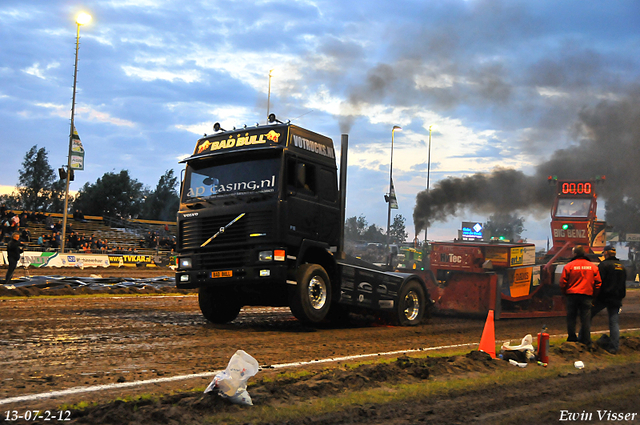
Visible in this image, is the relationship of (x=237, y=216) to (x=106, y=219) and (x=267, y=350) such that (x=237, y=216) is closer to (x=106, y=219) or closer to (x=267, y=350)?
(x=267, y=350)

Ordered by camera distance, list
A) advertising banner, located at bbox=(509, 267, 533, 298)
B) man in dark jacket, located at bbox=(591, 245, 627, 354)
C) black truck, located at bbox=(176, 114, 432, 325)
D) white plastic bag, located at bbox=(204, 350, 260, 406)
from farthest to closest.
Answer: advertising banner, located at bbox=(509, 267, 533, 298) → black truck, located at bbox=(176, 114, 432, 325) → man in dark jacket, located at bbox=(591, 245, 627, 354) → white plastic bag, located at bbox=(204, 350, 260, 406)

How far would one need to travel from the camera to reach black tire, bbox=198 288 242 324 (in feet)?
37.0

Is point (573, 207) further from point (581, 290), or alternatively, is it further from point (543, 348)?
point (543, 348)

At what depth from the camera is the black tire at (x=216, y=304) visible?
11266mm

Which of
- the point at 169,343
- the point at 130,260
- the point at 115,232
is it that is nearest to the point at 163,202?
the point at 115,232

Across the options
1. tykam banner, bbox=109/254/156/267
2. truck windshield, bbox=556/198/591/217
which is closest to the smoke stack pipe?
truck windshield, bbox=556/198/591/217

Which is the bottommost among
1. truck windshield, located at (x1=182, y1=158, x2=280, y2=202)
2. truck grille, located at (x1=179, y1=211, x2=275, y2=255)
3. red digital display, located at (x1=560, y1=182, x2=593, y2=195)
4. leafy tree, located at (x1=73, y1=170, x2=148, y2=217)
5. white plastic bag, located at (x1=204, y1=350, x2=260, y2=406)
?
white plastic bag, located at (x1=204, y1=350, x2=260, y2=406)

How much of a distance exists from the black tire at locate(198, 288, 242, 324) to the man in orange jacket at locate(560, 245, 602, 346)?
6108 millimetres

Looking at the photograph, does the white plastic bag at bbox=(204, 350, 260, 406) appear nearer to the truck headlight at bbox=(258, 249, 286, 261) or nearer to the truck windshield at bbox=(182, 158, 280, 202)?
the truck headlight at bbox=(258, 249, 286, 261)

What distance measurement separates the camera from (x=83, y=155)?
28.4m

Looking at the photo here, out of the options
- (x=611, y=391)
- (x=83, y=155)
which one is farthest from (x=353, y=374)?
(x=83, y=155)

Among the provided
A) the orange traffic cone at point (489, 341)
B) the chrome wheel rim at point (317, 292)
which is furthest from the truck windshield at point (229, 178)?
the orange traffic cone at point (489, 341)

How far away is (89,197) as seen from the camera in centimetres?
7769

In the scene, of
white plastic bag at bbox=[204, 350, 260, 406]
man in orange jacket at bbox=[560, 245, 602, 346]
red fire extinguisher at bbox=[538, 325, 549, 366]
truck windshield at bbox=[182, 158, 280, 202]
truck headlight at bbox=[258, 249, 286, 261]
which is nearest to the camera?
white plastic bag at bbox=[204, 350, 260, 406]
